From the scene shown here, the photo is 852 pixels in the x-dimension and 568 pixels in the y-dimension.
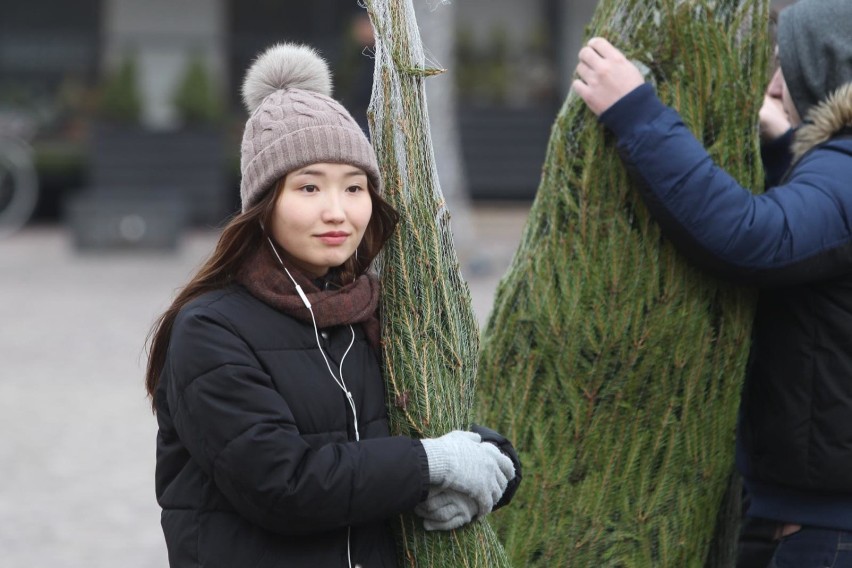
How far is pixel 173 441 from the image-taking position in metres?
2.05

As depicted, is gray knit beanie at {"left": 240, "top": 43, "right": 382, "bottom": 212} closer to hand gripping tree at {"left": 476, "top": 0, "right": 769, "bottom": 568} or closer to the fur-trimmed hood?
hand gripping tree at {"left": 476, "top": 0, "right": 769, "bottom": 568}


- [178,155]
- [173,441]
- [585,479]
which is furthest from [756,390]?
[178,155]

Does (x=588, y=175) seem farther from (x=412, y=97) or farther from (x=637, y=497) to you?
(x=637, y=497)

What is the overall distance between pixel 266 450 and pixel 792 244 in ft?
3.37

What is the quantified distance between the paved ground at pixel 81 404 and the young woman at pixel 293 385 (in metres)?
0.30

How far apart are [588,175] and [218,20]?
14.1 m

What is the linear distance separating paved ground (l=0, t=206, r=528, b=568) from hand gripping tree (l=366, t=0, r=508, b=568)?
42cm

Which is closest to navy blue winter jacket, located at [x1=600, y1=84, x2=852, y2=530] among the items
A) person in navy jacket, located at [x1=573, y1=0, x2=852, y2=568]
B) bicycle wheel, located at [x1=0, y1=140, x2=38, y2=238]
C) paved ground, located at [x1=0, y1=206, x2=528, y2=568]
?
person in navy jacket, located at [x1=573, y1=0, x2=852, y2=568]

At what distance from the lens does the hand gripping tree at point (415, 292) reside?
2.14 meters

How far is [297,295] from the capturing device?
2.03 metres

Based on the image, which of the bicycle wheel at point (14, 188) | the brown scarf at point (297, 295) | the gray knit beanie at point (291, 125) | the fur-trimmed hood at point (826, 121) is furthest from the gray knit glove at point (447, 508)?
the bicycle wheel at point (14, 188)

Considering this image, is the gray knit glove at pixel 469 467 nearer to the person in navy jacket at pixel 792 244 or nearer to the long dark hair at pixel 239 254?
the long dark hair at pixel 239 254

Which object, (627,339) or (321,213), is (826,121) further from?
(321,213)

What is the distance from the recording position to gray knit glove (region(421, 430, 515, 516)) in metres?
2.00
